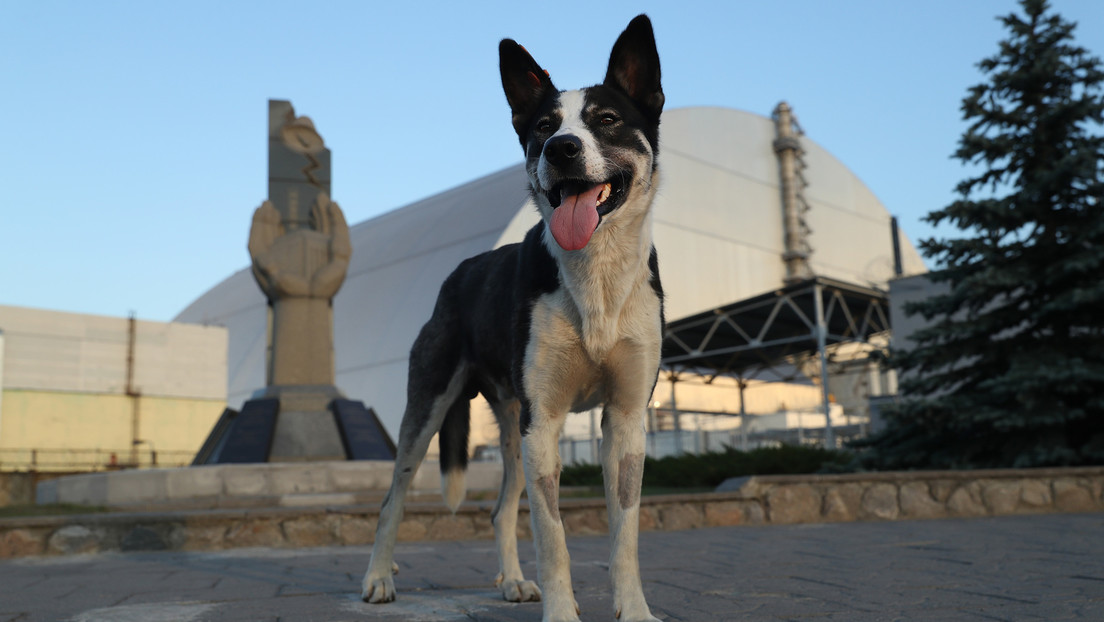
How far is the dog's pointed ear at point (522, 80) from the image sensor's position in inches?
140

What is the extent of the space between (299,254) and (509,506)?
968 cm

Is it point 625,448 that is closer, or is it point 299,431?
point 625,448

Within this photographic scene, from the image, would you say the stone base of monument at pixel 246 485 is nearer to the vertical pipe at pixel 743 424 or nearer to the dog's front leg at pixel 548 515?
the dog's front leg at pixel 548 515

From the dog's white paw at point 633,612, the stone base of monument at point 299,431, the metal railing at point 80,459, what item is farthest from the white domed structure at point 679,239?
the dog's white paw at point 633,612

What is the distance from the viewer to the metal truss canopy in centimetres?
2344

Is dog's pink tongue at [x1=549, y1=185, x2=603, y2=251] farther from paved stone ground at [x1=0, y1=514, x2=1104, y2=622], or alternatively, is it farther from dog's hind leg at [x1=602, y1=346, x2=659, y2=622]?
paved stone ground at [x1=0, y1=514, x2=1104, y2=622]

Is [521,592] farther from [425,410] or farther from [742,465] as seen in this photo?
[742,465]

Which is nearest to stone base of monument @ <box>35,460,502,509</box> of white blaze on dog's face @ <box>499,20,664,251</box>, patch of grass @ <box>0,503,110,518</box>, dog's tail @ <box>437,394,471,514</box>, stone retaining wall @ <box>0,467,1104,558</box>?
patch of grass @ <box>0,503,110,518</box>

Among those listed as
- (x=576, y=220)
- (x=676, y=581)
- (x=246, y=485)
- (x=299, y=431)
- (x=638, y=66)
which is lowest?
(x=676, y=581)

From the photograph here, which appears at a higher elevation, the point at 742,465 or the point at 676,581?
the point at 742,465

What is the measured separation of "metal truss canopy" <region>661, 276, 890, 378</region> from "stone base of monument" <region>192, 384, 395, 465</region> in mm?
10175

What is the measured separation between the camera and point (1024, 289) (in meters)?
12.0

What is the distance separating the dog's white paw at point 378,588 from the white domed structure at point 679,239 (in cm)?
2545

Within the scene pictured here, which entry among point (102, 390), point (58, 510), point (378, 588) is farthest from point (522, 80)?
point (102, 390)
